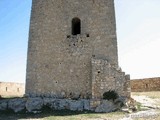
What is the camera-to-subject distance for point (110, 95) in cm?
1597

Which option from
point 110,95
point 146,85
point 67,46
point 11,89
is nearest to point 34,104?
point 67,46

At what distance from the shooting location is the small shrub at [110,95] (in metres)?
15.9

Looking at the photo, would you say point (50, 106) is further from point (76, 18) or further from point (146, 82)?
point (146, 82)

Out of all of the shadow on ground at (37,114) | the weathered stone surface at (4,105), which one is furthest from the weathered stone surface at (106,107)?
the weathered stone surface at (4,105)

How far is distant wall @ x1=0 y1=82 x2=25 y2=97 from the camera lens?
2842cm

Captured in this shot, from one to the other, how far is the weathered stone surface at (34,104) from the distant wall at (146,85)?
480 inches

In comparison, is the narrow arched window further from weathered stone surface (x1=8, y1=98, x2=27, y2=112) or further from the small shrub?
weathered stone surface (x1=8, y1=98, x2=27, y2=112)

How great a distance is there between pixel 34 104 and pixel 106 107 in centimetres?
441

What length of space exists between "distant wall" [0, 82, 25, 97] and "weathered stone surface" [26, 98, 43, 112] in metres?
11.8

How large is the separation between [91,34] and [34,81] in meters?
4.79

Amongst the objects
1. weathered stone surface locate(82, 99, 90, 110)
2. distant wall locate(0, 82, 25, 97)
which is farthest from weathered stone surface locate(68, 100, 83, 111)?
distant wall locate(0, 82, 25, 97)

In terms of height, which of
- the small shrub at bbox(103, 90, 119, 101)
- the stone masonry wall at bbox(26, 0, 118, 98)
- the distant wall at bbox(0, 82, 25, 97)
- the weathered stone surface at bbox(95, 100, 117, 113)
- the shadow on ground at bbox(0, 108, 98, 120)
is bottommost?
the shadow on ground at bbox(0, 108, 98, 120)

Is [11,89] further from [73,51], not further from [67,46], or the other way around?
[73,51]

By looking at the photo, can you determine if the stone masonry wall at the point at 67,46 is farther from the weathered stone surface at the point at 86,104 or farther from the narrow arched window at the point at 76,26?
the weathered stone surface at the point at 86,104
